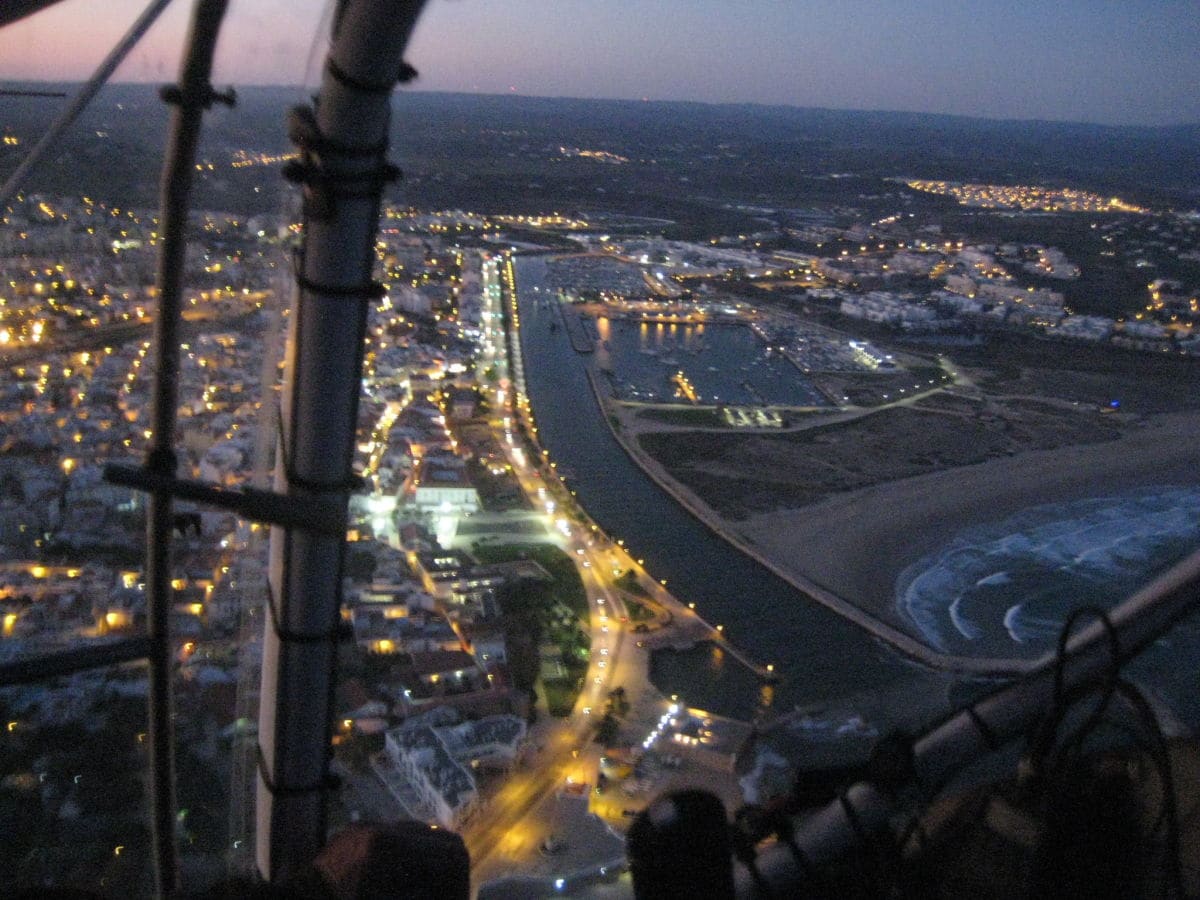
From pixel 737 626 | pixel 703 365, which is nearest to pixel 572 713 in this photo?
pixel 737 626

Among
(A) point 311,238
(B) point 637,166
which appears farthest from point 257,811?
(B) point 637,166

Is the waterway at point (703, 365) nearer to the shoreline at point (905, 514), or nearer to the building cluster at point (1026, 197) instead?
the shoreline at point (905, 514)

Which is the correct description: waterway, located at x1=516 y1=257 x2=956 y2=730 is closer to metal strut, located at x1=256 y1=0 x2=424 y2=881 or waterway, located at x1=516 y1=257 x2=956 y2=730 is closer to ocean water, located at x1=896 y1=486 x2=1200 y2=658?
ocean water, located at x1=896 y1=486 x2=1200 y2=658

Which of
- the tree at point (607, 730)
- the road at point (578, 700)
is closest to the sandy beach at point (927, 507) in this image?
the road at point (578, 700)

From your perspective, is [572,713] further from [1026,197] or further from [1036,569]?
[1026,197]

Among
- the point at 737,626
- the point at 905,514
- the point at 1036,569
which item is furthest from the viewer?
the point at 905,514

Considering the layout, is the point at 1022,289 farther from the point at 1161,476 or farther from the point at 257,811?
the point at 257,811

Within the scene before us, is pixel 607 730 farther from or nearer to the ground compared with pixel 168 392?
nearer to the ground

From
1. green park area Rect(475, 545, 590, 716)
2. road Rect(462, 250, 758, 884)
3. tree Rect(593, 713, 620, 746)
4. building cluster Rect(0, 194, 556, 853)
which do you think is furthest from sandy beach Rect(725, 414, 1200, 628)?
building cluster Rect(0, 194, 556, 853)
